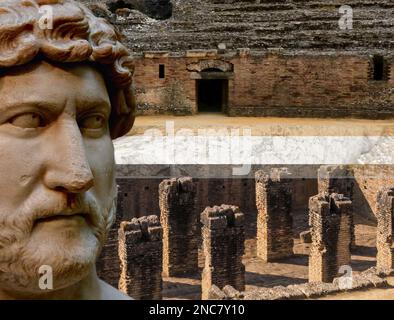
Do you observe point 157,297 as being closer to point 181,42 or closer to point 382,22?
point 181,42

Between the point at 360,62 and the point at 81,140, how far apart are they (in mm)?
18587

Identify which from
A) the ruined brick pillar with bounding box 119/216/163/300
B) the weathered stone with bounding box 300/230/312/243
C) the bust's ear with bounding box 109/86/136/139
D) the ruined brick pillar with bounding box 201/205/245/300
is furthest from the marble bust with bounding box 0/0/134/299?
the weathered stone with bounding box 300/230/312/243

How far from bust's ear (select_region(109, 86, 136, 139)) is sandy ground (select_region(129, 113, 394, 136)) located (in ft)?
47.2

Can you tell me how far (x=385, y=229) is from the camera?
13367 millimetres

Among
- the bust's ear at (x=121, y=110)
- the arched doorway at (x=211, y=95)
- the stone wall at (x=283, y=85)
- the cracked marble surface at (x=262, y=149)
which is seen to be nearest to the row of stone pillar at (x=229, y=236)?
the cracked marble surface at (x=262, y=149)

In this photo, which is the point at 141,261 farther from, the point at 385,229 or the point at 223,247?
the point at 385,229

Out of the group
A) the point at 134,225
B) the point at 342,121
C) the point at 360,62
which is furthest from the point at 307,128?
the point at 134,225

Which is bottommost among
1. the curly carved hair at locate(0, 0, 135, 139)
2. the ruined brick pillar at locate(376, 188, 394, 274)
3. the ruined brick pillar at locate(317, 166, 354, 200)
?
the ruined brick pillar at locate(376, 188, 394, 274)

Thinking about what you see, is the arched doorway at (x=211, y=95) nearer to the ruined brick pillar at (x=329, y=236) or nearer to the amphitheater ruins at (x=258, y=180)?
the amphitheater ruins at (x=258, y=180)

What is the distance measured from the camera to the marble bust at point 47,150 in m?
2.33

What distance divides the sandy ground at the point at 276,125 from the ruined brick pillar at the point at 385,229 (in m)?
4.07

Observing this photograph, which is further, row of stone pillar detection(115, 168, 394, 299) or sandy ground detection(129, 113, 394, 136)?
sandy ground detection(129, 113, 394, 136)

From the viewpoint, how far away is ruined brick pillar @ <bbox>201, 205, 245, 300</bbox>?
12031mm

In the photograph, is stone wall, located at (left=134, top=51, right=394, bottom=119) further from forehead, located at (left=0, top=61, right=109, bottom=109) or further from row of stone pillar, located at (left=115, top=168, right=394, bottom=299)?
forehead, located at (left=0, top=61, right=109, bottom=109)
